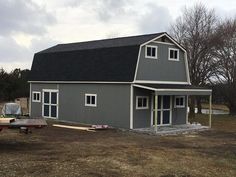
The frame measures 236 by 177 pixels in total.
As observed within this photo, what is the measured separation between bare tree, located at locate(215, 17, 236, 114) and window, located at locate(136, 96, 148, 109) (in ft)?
59.7

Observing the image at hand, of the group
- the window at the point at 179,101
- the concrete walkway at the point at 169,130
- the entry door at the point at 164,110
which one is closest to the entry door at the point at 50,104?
the entry door at the point at 164,110

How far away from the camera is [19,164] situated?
39.4 ft

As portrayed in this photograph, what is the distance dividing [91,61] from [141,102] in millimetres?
4653

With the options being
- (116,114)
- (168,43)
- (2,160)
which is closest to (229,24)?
(168,43)

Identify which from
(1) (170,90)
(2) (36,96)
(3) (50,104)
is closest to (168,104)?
(1) (170,90)

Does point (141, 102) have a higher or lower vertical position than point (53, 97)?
lower

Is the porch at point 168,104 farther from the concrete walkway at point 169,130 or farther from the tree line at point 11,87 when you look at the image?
the tree line at point 11,87

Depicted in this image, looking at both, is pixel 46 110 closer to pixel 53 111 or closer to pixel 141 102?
pixel 53 111

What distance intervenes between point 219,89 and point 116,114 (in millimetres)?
24597

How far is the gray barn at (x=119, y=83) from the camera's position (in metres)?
24.1

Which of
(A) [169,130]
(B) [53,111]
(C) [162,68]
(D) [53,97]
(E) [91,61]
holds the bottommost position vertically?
(A) [169,130]

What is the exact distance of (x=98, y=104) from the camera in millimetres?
25656

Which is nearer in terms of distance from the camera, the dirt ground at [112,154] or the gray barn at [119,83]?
the dirt ground at [112,154]

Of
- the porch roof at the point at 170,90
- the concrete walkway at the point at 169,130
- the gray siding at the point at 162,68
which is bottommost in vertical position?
the concrete walkway at the point at 169,130
